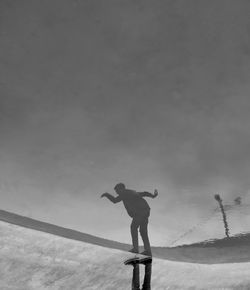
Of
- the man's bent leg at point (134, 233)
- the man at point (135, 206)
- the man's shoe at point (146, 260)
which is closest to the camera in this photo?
the man's shoe at point (146, 260)

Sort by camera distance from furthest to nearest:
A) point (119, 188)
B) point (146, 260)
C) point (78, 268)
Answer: point (119, 188) → point (78, 268) → point (146, 260)

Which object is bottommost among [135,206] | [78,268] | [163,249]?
[78,268]

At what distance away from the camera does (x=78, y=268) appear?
617cm

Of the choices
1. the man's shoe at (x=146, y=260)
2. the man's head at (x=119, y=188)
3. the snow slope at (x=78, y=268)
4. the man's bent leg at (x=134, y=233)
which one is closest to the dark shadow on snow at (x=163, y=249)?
the snow slope at (x=78, y=268)

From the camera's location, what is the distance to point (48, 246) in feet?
21.6

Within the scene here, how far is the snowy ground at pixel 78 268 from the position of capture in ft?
18.6

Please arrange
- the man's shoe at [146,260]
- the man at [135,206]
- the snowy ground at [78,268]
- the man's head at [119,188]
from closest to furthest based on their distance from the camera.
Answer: the man's shoe at [146,260] → the snowy ground at [78,268] → the man at [135,206] → the man's head at [119,188]

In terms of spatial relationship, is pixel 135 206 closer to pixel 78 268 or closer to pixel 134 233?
pixel 134 233

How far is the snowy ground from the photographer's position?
5.67 metres

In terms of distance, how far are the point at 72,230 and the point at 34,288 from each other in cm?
214

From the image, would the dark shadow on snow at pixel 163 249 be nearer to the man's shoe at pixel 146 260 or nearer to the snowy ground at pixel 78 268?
the snowy ground at pixel 78 268

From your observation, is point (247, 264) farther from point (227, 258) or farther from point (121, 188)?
point (121, 188)

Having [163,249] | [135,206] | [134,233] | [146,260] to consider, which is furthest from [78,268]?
[146,260]

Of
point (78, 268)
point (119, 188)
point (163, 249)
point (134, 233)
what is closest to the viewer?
point (78, 268)
